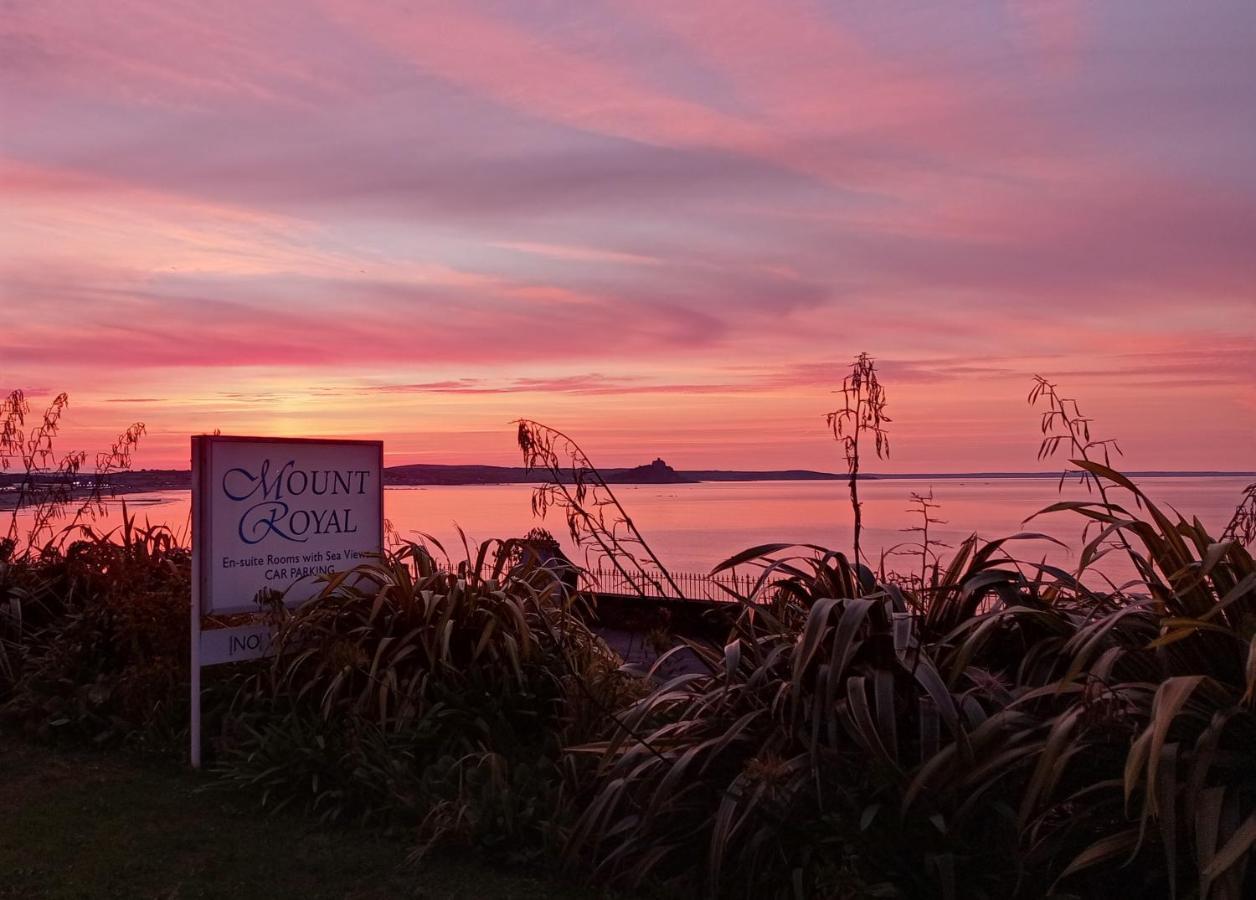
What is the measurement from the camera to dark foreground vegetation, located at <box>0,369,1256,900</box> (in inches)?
156

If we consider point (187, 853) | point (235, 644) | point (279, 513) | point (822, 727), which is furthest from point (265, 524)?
point (822, 727)

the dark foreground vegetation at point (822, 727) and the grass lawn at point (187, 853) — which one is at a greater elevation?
the dark foreground vegetation at point (822, 727)

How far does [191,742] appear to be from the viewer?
22.7 feet

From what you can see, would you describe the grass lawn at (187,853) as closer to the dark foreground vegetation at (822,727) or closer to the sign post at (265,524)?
the dark foreground vegetation at (822,727)

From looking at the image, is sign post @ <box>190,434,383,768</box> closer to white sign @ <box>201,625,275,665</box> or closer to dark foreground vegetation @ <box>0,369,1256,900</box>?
white sign @ <box>201,625,275,665</box>

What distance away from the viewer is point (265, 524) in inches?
301

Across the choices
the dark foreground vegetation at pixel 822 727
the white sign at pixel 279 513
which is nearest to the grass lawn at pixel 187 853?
the dark foreground vegetation at pixel 822 727

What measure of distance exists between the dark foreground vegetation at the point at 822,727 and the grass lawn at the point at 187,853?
16 cm

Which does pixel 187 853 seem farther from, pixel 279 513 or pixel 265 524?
pixel 279 513

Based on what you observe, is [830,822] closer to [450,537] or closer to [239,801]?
[239,801]

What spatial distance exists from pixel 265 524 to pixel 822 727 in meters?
4.34

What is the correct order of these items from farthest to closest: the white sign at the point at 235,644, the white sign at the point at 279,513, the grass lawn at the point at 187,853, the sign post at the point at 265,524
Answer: the white sign at the point at 279,513 → the sign post at the point at 265,524 → the white sign at the point at 235,644 → the grass lawn at the point at 187,853

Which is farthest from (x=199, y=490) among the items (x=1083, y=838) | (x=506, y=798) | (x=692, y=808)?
(x=1083, y=838)

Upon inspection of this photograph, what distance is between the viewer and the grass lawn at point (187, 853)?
16.2 ft
